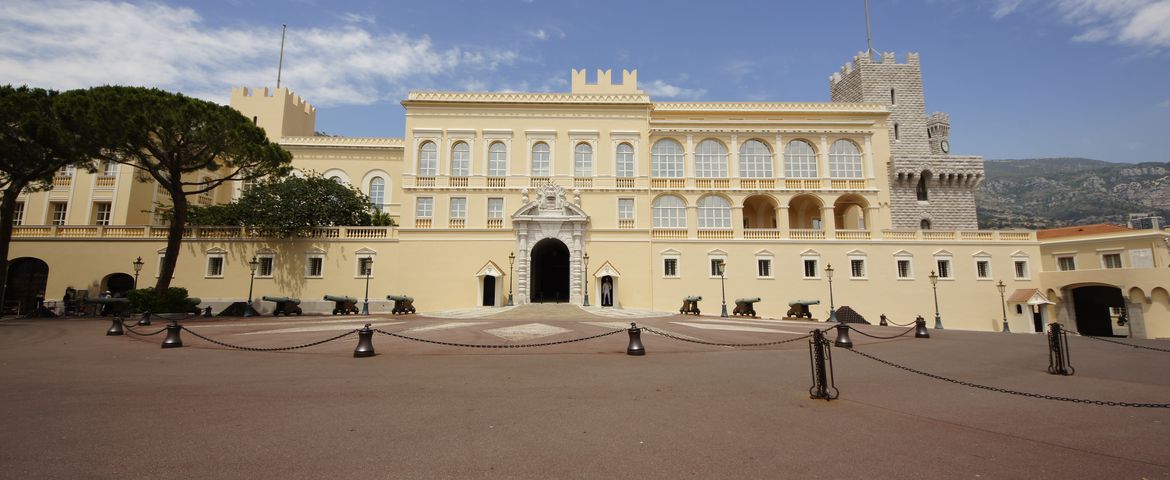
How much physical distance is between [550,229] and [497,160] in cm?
601

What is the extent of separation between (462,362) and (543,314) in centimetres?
1489

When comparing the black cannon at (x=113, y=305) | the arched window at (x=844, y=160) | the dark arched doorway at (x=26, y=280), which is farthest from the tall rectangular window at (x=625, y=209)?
the dark arched doorway at (x=26, y=280)

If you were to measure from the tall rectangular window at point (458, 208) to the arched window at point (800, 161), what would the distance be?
21.7m

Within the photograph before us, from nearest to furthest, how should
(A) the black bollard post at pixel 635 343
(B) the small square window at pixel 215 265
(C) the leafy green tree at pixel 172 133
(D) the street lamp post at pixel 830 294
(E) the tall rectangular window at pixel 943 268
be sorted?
(A) the black bollard post at pixel 635 343, (C) the leafy green tree at pixel 172 133, (D) the street lamp post at pixel 830 294, (B) the small square window at pixel 215 265, (E) the tall rectangular window at pixel 943 268

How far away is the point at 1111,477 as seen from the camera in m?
4.20

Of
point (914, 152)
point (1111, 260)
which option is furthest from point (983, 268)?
point (914, 152)

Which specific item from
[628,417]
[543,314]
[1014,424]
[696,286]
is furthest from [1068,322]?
[628,417]

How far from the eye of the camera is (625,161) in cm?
3259

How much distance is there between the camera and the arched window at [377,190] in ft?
128

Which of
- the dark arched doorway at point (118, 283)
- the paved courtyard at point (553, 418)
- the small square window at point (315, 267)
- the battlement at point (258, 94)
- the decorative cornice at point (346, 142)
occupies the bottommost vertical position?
the paved courtyard at point (553, 418)

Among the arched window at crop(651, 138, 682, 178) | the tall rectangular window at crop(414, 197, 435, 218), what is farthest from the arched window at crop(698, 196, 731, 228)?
the tall rectangular window at crop(414, 197, 435, 218)

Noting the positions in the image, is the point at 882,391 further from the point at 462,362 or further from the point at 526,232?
the point at 526,232

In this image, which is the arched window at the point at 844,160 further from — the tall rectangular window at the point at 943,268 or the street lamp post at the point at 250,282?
the street lamp post at the point at 250,282

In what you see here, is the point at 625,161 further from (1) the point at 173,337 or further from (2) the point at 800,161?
(1) the point at 173,337
